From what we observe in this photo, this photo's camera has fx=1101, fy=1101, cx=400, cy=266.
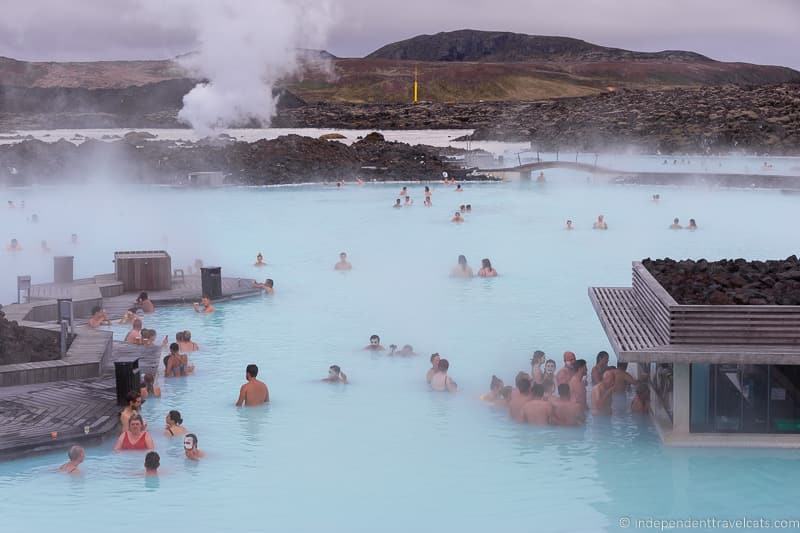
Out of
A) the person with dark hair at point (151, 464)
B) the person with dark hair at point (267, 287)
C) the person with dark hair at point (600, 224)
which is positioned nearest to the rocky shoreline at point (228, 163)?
the person with dark hair at point (600, 224)

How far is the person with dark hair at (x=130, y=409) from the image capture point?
998 centimetres

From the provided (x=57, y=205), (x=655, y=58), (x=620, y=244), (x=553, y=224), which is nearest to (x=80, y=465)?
(x=620, y=244)

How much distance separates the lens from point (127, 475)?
30.5ft

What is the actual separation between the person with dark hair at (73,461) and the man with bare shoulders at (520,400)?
4.11m

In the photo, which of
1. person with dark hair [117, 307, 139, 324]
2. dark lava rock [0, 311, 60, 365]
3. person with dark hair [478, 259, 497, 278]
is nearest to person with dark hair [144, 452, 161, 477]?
dark lava rock [0, 311, 60, 365]

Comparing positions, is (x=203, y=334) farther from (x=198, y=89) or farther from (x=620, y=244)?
(x=198, y=89)

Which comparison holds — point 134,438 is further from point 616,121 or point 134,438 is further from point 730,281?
point 616,121

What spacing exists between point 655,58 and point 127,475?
196454mm

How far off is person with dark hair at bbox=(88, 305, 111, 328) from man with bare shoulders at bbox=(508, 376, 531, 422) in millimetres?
6158

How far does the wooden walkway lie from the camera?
9.34m

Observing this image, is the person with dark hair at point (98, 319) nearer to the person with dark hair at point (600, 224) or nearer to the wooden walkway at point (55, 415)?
the wooden walkway at point (55, 415)

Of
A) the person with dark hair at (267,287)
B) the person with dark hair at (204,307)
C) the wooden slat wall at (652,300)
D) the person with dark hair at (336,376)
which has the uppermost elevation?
the wooden slat wall at (652,300)

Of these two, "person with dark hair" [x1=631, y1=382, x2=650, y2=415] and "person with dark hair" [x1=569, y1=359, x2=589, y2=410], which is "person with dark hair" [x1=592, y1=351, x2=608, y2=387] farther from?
"person with dark hair" [x1=631, y1=382, x2=650, y2=415]

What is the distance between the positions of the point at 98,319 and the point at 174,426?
179 inches
